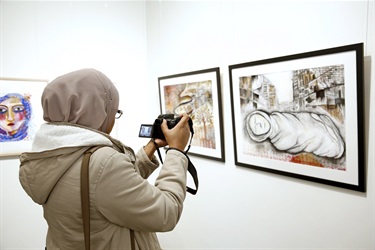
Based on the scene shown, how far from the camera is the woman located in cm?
72

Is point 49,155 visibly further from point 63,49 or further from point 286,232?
point 63,49

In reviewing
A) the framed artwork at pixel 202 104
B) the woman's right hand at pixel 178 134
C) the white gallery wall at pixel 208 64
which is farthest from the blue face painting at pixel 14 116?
the woman's right hand at pixel 178 134

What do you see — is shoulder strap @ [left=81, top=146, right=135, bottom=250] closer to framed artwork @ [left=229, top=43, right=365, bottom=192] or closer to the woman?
the woman

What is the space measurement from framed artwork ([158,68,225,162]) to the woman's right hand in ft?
2.39

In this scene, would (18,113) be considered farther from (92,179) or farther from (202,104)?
(92,179)

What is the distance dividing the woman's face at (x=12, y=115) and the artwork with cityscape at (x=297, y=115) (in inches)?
60.0

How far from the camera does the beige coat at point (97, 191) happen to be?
72 cm

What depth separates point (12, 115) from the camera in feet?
6.17

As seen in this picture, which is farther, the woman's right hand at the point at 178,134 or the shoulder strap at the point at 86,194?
the woman's right hand at the point at 178,134

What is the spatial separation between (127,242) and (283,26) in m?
1.14

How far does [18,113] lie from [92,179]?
59.9 inches

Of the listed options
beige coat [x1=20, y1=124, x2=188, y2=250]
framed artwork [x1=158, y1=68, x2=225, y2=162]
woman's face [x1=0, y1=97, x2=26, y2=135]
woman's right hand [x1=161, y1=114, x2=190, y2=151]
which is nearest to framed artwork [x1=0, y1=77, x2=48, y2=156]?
woman's face [x1=0, y1=97, x2=26, y2=135]

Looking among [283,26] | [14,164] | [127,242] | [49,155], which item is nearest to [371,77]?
[283,26]

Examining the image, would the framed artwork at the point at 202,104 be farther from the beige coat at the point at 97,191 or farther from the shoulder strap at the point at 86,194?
the shoulder strap at the point at 86,194
